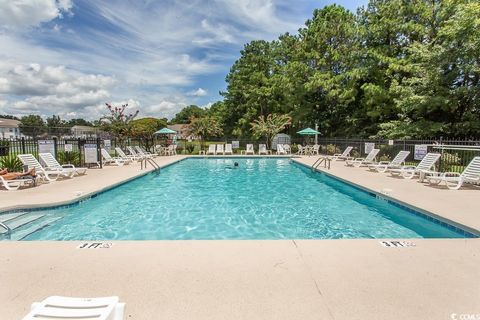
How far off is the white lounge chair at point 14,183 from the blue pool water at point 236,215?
2.43 m

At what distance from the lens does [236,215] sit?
6.99 metres

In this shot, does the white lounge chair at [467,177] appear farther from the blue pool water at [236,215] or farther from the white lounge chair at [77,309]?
the white lounge chair at [77,309]

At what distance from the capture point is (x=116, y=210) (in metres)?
7.29

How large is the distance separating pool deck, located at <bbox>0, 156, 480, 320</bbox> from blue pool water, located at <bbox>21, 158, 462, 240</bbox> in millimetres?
1602

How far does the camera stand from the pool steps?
17.2ft

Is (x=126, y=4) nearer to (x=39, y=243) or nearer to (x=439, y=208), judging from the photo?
(x=39, y=243)

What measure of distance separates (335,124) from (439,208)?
21.9 metres

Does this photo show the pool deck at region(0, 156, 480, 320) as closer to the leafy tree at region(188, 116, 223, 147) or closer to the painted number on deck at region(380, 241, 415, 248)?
the painted number on deck at region(380, 241, 415, 248)

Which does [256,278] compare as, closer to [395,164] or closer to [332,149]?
[395,164]

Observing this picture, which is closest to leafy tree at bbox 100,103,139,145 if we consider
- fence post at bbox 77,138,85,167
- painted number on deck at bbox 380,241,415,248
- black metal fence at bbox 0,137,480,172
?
black metal fence at bbox 0,137,480,172

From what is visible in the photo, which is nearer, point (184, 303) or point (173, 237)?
point (184, 303)

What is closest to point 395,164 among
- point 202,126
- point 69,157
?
point 69,157

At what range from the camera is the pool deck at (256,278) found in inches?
94.2

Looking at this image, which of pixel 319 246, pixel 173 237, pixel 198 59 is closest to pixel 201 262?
pixel 319 246
